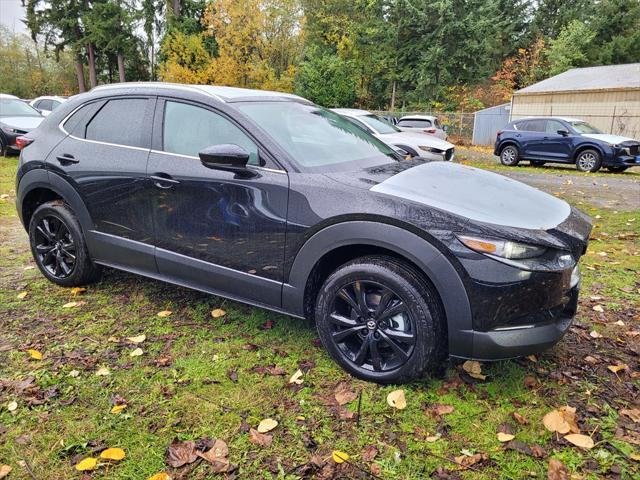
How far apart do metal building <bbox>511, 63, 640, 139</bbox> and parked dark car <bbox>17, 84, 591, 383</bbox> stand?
2232cm

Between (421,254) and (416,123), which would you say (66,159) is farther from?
(416,123)

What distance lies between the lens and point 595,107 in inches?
877

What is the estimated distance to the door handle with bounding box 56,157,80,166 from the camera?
3582 millimetres

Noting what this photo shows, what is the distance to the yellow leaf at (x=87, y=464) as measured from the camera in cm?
209

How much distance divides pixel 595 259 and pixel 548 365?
2.39 m

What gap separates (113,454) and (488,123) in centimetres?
2670

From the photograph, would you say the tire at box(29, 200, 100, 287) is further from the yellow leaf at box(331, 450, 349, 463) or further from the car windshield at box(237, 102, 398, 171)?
the yellow leaf at box(331, 450, 349, 463)

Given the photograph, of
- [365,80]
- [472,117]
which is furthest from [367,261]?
[365,80]

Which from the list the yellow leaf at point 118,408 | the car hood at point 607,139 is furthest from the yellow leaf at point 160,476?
the car hood at point 607,139

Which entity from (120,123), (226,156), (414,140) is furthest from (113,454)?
(414,140)

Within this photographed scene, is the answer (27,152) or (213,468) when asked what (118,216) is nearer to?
(27,152)

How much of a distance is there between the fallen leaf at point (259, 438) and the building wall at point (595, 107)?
2396 centimetres

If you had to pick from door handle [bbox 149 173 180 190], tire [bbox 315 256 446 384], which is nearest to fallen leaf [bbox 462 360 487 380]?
tire [bbox 315 256 446 384]

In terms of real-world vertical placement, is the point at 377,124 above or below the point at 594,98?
below
